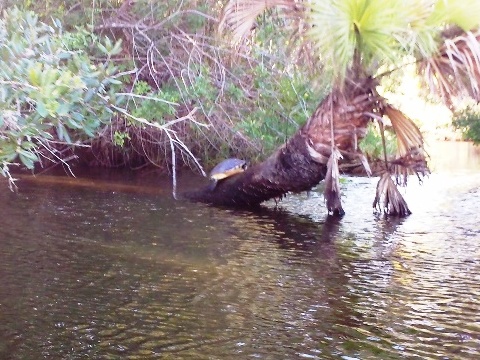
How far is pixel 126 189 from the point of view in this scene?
33.5 feet

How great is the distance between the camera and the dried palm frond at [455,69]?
657 centimetres

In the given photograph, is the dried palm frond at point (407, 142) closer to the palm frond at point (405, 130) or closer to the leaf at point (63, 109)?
the palm frond at point (405, 130)

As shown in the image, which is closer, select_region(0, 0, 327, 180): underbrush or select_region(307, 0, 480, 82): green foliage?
select_region(307, 0, 480, 82): green foliage

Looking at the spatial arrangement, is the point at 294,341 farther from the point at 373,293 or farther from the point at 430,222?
the point at 430,222

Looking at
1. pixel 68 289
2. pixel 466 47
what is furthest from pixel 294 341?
pixel 466 47

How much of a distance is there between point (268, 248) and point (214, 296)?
1.81m

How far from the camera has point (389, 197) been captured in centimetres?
823

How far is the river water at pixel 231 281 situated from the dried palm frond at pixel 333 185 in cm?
27

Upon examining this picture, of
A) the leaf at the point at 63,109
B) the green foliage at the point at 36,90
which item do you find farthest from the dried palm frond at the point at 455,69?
the leaf at the point at 63,109

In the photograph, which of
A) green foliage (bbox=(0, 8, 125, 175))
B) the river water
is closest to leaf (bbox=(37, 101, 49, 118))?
green foliage (bbox=(0, 8, 125, 175))

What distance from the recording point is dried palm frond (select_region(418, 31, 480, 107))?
657 centimetres

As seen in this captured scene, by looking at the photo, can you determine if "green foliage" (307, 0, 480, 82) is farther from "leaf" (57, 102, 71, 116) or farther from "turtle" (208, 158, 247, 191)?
"leaf" (57, 102, 71, 116)

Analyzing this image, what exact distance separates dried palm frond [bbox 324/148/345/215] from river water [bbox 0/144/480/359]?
0.27 metres

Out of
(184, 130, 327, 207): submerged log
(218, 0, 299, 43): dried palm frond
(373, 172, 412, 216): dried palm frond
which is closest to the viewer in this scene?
(218, 0, 299, 43): dried palm frond
